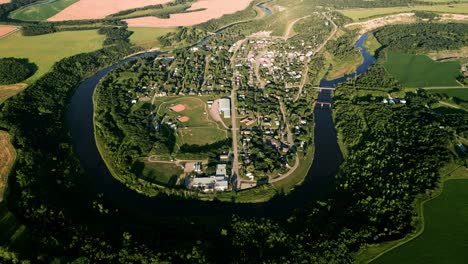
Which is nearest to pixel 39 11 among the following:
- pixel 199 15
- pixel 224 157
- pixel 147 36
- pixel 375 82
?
pixel 147 36

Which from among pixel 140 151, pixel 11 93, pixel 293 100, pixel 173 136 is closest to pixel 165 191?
pixel 140 151

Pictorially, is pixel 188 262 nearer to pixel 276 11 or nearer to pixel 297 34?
pixel 297 34

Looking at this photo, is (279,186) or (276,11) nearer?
(279,186)

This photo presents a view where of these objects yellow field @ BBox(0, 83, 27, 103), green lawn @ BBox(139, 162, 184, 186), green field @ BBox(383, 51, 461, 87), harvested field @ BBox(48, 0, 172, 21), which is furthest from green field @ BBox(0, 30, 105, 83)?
green field @ BBox(383, 51, 461, 87)

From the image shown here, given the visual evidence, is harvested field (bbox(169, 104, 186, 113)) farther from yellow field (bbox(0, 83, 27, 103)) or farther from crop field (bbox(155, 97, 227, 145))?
yellow field (bbox(0, 83, 27, 103))

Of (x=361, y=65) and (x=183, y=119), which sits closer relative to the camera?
(x=183, y=119)

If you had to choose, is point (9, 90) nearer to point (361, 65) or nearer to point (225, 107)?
point (225, 107)
